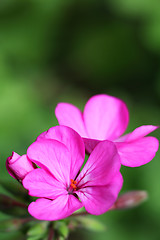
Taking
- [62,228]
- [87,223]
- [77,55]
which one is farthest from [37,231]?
[77,55]

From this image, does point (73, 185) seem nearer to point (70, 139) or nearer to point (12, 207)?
point (70, 139)

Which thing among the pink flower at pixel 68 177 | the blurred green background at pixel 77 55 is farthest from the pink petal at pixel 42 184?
the blurred green background at pixel 77 55

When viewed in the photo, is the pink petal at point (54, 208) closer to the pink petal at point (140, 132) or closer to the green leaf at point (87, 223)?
the pink petal at point (140, 132)

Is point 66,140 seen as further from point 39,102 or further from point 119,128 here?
point 39,102

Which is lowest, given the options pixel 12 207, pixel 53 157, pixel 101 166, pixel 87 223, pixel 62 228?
pixel 87 223

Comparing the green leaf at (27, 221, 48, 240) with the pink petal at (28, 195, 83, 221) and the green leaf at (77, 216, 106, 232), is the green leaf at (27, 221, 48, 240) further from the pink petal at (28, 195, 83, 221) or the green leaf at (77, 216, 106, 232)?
the pink petal at (28, 195, 83, 221)

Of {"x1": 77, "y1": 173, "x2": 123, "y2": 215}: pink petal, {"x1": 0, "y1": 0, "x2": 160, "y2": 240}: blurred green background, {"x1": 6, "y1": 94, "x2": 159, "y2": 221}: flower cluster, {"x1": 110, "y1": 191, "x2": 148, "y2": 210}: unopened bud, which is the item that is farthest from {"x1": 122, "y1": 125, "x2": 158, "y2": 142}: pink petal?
{"x1": 0, "y1": 0, "x2": 160, "y2": 240}: blurred green background
